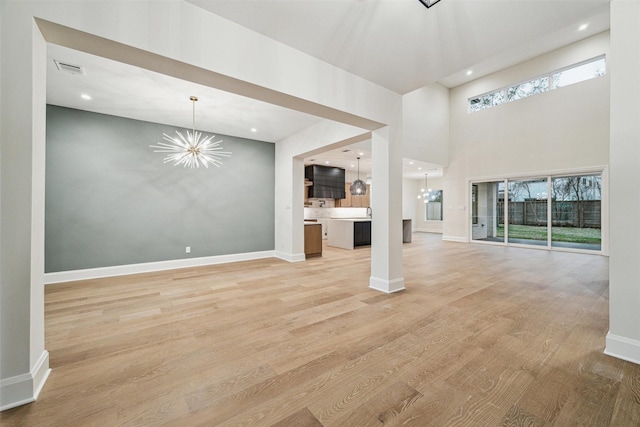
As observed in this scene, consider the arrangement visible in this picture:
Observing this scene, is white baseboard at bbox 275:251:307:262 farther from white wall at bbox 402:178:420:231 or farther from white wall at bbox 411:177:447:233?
white wall at bbox 411:177:447:233

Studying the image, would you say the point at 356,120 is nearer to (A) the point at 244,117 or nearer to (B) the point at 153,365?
(A) the point at 244,117

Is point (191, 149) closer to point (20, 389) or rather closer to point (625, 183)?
point (20, 389)

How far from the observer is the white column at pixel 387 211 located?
342 cm

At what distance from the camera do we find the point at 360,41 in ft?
8.01

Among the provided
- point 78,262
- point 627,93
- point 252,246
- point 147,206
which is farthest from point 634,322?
point 78,262

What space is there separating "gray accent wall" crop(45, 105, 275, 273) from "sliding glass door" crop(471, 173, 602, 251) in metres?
7.63

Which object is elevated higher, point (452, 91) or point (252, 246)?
point (452, 91)

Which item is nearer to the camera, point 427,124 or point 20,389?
point 20,389

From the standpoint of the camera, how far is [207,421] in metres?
1.33

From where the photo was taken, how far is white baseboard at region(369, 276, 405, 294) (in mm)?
3385

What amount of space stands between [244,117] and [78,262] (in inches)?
146

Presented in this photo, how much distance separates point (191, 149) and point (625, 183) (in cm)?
499

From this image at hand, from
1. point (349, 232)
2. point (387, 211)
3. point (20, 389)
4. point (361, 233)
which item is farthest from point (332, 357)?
point (361, 233)

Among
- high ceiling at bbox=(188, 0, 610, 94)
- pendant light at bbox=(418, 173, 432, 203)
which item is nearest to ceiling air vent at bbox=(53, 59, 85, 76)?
high ceiling at bbox=(188, 0, 610, 94)
